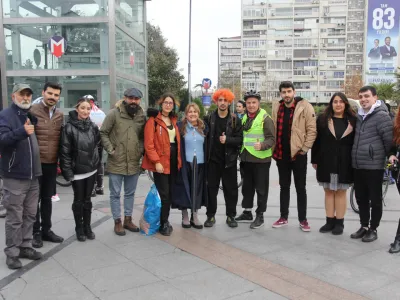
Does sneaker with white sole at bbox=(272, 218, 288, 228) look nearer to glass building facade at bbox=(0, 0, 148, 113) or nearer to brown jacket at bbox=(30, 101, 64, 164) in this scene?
brown jacket at bbox=(30, 101, 64, 164)

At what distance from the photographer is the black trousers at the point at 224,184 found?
5363 millimetres

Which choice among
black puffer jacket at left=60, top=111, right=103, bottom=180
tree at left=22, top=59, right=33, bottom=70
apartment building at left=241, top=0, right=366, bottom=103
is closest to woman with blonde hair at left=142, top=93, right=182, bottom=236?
black puffer jacket at left=60, top=111, right=103, bottom=180

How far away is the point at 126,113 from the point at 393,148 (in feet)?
10.7

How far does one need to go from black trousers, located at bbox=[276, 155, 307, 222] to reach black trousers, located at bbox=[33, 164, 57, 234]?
2.94 m

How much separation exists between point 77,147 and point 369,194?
359 cm

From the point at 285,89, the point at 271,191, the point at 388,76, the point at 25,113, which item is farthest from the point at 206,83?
the point at 388,76

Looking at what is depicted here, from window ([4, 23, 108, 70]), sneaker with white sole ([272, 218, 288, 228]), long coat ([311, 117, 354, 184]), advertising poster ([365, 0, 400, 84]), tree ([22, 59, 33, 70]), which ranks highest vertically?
advertising poster ([365, 0, 400, 84])

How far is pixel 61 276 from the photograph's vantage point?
372cm

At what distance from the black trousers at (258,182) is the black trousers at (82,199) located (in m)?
2.12

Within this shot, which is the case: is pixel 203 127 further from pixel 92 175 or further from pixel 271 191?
pixel 271 191

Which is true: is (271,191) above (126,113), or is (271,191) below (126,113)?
below

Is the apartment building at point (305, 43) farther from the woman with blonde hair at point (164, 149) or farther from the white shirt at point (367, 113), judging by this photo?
the woman with blonde hair at point (164, 149)

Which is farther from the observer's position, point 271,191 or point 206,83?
point 206,83

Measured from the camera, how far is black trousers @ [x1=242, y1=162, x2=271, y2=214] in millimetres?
5371
